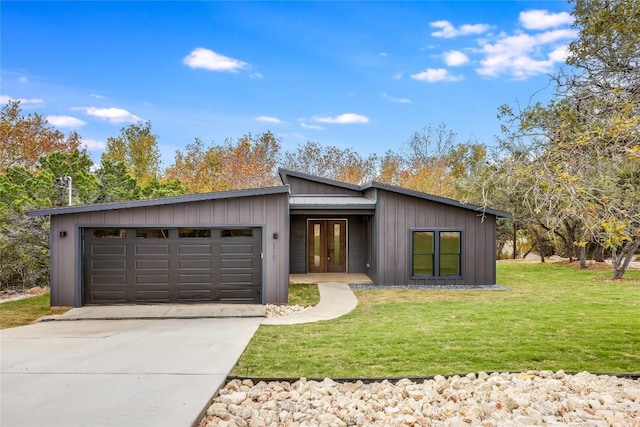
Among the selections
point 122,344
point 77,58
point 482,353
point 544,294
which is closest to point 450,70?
point 544,294

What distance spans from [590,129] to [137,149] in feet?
88.3

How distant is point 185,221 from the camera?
30.7 ft

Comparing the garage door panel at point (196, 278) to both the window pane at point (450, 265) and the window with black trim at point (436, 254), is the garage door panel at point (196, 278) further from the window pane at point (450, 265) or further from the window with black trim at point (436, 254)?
the window pane at point (450, 265)

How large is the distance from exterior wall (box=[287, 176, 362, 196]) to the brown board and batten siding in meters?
5.24

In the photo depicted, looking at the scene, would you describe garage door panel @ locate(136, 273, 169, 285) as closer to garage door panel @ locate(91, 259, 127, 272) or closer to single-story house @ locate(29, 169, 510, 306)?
single-story house @ locate(29, 169, 510, 306)

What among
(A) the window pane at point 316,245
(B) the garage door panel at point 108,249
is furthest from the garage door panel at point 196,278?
(A) the window pane at point 316,245

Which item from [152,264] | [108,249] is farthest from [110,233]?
[152,264]

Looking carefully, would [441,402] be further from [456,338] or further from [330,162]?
[330,162]

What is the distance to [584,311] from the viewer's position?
26.6 ft

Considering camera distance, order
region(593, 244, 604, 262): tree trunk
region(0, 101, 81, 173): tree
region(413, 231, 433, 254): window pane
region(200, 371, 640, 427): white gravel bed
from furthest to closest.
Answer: region(0, 101, 81, 173): tree, region(593, 244, 604, 262): tree trunk, region(413, 231, 433, 254): window pane, region(200, 371, 640, 427): white gravel bed

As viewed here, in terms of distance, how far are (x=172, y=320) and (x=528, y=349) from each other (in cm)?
636

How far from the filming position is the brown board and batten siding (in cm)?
906

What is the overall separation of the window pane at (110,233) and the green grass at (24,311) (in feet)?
5.80

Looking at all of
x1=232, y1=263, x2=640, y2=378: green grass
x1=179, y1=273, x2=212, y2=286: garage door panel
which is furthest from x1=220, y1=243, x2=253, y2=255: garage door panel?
x1=232, y1=263, x2=640, y2=378: green grass
